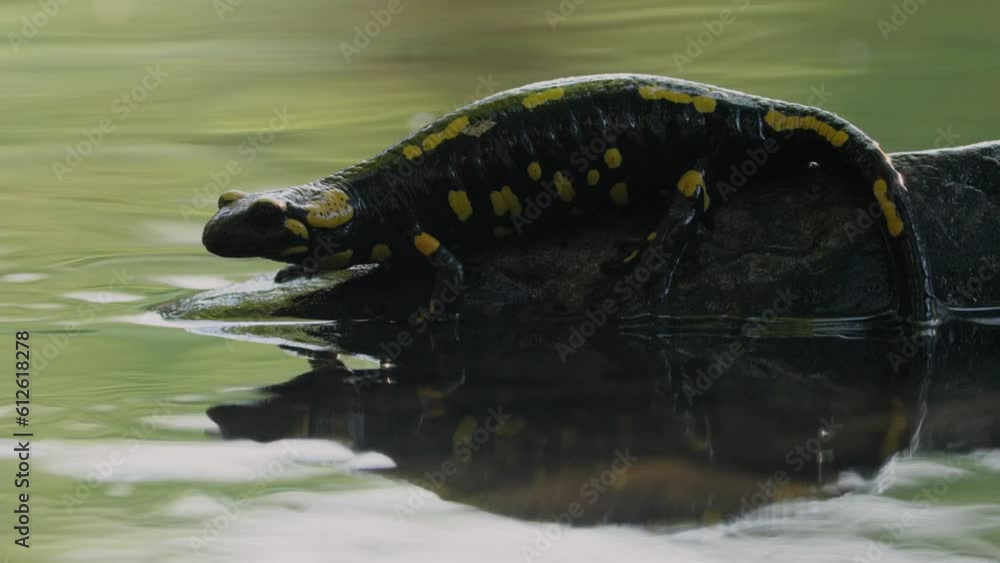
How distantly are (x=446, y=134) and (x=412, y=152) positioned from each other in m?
0.16

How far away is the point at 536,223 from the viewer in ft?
19.6

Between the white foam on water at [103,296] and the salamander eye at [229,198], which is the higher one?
the salamander eye at [229,198]

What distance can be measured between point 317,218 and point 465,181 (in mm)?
635

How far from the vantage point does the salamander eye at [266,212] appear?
5750mm

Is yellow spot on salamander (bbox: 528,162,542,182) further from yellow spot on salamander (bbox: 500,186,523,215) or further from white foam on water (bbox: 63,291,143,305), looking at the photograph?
white foam on water (bbox: 63,291,143,305)

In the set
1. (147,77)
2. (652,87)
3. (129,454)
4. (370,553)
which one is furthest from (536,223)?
(147,77)

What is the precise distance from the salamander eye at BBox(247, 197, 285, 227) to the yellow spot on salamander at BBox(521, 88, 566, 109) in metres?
1.10

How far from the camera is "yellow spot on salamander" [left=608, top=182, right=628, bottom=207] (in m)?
5.90

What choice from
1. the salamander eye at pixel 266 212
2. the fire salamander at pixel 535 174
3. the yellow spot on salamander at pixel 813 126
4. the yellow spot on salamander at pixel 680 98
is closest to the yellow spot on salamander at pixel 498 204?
the fire salamander at pixel 535 174

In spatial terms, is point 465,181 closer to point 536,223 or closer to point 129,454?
point 536,223

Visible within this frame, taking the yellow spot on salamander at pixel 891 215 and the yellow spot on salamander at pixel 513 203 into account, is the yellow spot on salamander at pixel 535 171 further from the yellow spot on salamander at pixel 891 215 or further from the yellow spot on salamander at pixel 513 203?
the yellow spot on salamander at pixel 891 215

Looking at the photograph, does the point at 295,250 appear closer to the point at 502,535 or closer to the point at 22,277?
the point at 22,277

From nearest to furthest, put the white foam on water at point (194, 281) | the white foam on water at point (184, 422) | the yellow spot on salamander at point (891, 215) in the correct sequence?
1. the white foam on water at point (184, 422)
2. the yellow spot on salamander at point (891, 215)
3. the white foam on water at point (194, 281)

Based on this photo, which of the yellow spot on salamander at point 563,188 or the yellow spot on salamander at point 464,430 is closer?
the yellow spot on salamander at point 464,430
